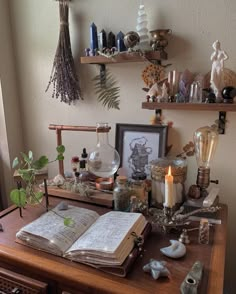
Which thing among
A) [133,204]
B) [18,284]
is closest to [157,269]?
[133,204]

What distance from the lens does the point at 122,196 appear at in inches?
42.6

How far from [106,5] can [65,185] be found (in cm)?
90

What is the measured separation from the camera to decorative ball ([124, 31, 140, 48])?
3.64ft

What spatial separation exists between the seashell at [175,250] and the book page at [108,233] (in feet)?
0.36

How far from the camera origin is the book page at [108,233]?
78 centimetres

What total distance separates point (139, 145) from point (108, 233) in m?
0.55

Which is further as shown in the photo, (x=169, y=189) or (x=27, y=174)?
(x=27, y=174)

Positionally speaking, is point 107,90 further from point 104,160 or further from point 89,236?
point 89,236

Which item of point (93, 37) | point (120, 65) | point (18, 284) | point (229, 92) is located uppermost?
point (93, 37)

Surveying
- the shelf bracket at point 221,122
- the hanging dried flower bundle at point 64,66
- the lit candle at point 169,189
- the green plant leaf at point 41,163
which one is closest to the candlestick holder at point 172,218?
the lit candle at point 169,189

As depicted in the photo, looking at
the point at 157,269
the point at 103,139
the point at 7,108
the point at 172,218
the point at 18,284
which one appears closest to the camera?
the point at 157,269

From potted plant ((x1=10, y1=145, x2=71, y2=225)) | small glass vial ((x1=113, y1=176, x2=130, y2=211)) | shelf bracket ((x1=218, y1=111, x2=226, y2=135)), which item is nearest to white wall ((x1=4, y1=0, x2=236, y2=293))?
shelf bracket ((x1=218, y1=111, x2=226, y2=135))

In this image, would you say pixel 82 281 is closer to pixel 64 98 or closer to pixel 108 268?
pixel 108 268

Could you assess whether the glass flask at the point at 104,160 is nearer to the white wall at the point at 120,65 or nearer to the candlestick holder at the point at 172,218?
the white wall at the point at 120,65
